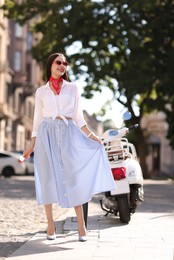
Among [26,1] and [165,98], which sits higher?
[26,1]

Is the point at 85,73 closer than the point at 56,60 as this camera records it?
No

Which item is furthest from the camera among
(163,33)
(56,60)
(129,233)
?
(163,33)

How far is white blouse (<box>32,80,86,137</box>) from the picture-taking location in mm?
6562

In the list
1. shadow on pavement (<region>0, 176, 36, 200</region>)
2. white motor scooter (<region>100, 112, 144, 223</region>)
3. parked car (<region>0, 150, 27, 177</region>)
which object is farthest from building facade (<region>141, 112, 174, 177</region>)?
white motor scooter (<region>100, 112, 144, 223</region>)

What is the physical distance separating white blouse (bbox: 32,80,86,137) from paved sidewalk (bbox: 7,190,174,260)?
1.23 metres

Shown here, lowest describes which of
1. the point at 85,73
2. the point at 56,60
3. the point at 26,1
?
the point at 56,60

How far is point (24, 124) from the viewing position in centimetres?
6031

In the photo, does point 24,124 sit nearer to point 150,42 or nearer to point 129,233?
point 150,42

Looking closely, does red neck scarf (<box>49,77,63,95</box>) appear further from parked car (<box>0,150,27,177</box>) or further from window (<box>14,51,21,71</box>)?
window (<box>14,51,21,71</box>)

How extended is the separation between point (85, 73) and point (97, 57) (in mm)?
1039

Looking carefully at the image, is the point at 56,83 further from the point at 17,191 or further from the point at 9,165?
the point at 9,165

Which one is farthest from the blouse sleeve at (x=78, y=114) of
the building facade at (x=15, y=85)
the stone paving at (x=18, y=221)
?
the building facade at (x=15, y=85)

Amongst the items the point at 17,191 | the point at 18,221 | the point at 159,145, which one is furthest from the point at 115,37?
the point at 159,145

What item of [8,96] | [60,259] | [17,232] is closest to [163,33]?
[17,232]
